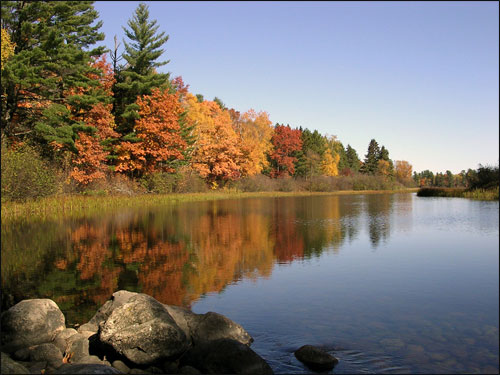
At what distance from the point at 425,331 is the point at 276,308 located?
3059mm

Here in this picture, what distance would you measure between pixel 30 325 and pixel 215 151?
48040 millimetres

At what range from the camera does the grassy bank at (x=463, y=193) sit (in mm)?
40331

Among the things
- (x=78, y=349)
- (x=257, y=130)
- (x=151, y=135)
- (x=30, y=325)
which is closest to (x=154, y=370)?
(x=78, y=349)

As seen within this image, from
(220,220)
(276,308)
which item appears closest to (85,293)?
(276,308)

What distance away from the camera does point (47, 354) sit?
6562 millimetres

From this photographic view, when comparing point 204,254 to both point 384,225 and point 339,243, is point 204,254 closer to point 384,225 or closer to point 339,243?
point 339,243

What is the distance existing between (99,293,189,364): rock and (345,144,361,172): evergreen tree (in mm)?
108095

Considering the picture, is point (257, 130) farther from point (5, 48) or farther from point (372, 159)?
point (5, 48)

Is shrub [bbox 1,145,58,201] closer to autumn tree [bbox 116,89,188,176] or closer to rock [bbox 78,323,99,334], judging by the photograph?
autumn tree [bbox 116,89,188,176]

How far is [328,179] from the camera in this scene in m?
76.4

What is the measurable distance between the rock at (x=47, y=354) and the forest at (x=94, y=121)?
20.6m

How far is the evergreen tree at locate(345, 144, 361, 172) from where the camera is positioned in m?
113

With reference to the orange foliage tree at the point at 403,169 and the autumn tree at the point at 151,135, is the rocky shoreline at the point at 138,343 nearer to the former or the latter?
the autumn tree at the point at 151,135

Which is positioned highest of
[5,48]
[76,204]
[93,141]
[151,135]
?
[5,48]
